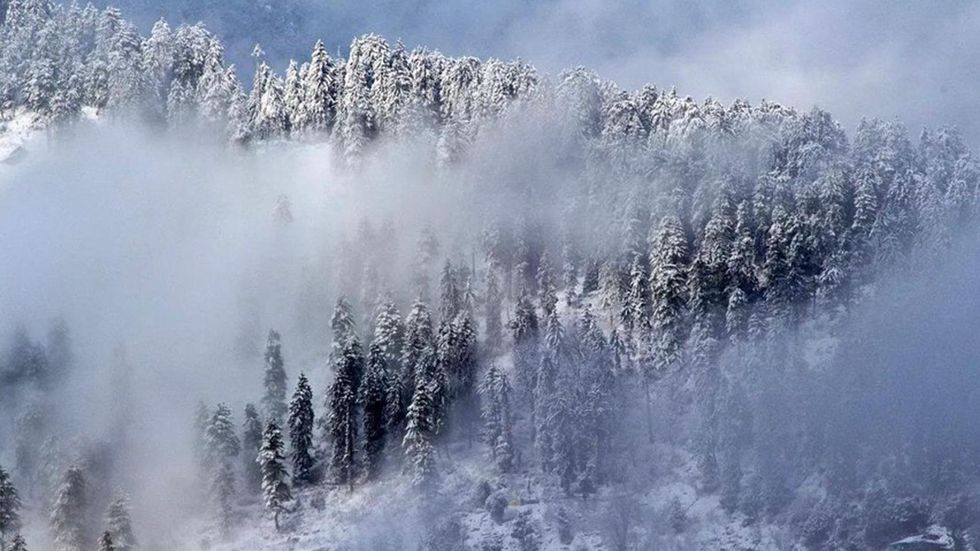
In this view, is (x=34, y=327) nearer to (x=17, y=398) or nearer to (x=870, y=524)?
(x=17, y=398)

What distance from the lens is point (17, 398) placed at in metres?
132

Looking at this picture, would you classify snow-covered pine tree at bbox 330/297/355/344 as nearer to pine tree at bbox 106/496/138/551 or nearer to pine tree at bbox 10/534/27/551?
pine tree at bbox 106/496/138/551

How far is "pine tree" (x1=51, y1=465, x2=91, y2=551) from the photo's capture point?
111 meters

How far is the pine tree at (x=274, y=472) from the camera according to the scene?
379 feet

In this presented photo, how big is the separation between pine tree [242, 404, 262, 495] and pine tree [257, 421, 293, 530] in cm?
371

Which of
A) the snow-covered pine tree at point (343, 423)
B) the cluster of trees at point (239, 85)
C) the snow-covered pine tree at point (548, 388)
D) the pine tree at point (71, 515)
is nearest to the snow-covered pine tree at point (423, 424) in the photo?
the snow-covered pine tree at point (343, 423)

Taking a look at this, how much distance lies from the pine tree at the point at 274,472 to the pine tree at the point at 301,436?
7.03 ft

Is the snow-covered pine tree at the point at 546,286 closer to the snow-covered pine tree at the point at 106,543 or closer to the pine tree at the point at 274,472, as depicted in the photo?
the pine tree at the point at 274,472

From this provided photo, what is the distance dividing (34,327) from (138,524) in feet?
129

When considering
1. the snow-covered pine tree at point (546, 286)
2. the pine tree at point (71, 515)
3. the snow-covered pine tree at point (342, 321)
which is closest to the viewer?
the pine tree at point (71, 515)

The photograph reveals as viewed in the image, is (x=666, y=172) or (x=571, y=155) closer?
(x=666, y=172)

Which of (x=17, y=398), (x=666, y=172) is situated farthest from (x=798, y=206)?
(x=17, y=398)

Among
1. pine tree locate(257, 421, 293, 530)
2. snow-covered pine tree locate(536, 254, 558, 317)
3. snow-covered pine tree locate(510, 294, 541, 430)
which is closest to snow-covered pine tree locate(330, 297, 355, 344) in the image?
pine tree locate(257, 421, 293, 530)

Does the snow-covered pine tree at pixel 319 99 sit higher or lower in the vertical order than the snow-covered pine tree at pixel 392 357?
higher
